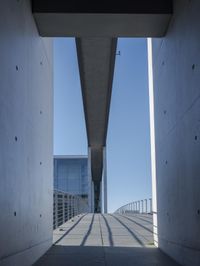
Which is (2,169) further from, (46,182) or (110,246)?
(110,246)

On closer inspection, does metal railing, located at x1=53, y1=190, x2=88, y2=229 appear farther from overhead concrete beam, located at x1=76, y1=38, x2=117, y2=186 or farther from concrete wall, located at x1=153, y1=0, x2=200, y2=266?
overhead concrete beam, located at x1=76, y1=38, x2=117, y2=186

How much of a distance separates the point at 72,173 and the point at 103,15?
75.8m

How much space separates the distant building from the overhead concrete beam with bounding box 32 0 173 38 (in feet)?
242

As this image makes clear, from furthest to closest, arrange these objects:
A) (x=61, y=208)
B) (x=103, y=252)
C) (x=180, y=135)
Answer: (x=61, y=208)
(x=103, y=252)
(x=180, y=135)

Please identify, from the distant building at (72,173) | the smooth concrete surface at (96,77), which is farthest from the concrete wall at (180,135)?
the distant building at (72,173)

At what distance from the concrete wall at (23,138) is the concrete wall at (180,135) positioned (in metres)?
2.18

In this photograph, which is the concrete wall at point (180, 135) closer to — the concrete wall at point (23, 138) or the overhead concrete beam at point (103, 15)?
the overhead concrete beam at point (103, 15)

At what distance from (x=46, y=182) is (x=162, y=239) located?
95.5 inches

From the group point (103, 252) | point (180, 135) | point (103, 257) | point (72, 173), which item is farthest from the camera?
point (72, 173)

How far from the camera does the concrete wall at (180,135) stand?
6.39 meters

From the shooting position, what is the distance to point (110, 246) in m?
10.4

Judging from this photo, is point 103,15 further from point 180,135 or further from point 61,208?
point 61,208

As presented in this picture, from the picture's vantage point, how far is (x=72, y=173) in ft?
274

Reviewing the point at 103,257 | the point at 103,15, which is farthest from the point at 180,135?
the point at 103,257
